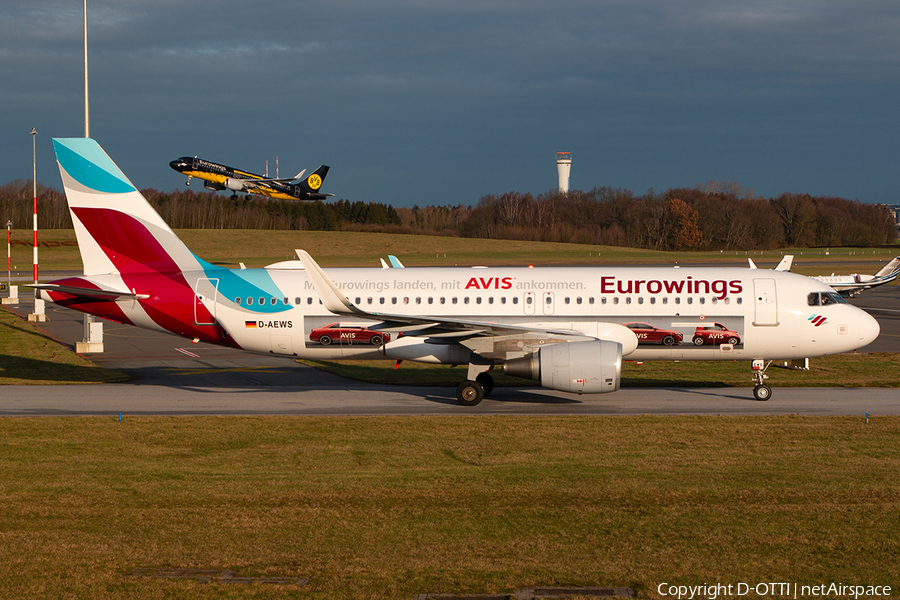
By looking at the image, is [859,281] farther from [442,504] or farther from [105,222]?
[442,504]

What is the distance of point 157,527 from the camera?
40.8ft

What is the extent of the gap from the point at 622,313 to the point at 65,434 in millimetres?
15686

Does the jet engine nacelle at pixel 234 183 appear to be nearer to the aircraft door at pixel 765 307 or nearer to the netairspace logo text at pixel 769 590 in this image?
the aircraft door at pixel 765 307

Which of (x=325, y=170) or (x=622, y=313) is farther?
(x=325, y=170)

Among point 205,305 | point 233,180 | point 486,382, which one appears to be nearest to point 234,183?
point 233,180

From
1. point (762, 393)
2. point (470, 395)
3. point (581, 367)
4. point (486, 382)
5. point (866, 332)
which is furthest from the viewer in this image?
point (486, 382)

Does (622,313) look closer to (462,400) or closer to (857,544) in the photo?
(462,400)

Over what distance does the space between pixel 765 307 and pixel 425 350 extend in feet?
34.2

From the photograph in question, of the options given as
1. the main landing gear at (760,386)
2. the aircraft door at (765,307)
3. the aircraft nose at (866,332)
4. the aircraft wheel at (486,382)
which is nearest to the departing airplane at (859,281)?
the aircraft nose at (866,332)

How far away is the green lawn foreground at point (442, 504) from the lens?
1041cm

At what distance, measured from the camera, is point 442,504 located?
45.1ft

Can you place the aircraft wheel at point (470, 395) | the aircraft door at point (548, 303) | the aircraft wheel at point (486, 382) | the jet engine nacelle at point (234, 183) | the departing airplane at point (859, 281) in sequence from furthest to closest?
1. the jet engine nacelle at point (234, 183)
2. the departing airplane at point (859, 281)
3. the aircraft wheel at point (486, 382)
4. the aircraft door at point (548, 303)
5. the aircraft wheel at point (470, 395)

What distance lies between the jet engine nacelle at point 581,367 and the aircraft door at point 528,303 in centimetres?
245

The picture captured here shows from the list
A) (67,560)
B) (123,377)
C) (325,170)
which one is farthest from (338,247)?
(67,560)
